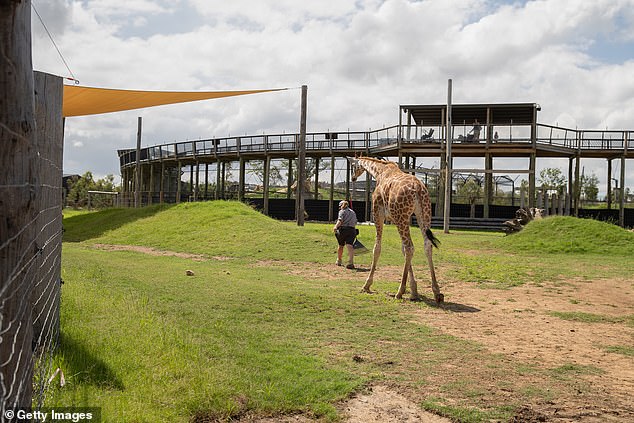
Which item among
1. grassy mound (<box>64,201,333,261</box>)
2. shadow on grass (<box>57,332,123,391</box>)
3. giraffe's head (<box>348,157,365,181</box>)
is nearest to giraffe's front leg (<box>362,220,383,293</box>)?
giraffe's head (<box>348,157,365,181</box>)

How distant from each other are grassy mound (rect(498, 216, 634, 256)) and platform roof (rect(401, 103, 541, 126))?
11.4m

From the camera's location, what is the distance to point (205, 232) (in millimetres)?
17000

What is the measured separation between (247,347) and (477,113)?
27065 millimetres

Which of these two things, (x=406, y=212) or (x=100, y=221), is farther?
(x=100, y=221)

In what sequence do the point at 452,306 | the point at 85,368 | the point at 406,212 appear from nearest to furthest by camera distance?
the point at 85,368
the point at 452,306
the point at 406,212

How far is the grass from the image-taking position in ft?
13.0

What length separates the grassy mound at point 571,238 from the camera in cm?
1595

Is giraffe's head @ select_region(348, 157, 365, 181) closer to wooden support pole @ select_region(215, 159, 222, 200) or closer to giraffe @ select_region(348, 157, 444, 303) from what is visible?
giraffe @ select_region(348, 157, 444, 303)

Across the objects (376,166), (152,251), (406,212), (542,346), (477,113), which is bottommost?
(542,346)

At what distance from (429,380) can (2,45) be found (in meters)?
3.93

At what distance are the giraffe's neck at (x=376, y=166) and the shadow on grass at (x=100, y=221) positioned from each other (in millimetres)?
10960

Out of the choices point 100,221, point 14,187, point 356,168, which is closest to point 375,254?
point 356,168

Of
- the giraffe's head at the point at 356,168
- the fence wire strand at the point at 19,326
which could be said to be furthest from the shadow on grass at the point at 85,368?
the giraffe's head at the point at 356,168

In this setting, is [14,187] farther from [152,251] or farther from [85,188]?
[85,188]
